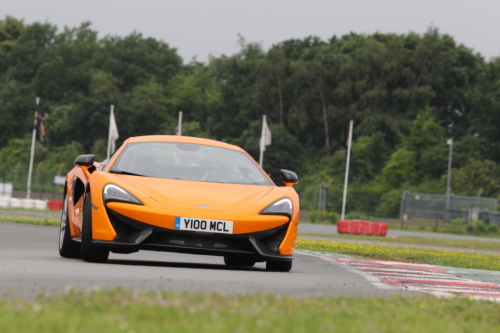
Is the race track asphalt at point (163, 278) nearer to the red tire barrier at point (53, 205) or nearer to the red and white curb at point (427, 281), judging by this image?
the red and white curb at point (427, 281)

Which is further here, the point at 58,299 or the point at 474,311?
the point at 474,311

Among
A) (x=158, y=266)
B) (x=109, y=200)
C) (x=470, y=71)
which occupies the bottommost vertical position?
(x=158, y=266)

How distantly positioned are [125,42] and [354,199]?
203 ft

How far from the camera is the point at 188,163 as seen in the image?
1003 centimetres

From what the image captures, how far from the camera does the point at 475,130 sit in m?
79.4

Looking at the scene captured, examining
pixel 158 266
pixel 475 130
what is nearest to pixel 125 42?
pixel 475 130

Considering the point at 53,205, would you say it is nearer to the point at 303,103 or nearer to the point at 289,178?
the point at 289,178

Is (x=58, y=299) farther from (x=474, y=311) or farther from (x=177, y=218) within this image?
(x=177, y=218)

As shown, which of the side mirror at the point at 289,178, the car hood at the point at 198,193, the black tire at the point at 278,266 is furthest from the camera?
the side mirror at the point at 289,178

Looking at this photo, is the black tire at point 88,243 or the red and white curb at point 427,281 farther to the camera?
the black tire at point 88,243

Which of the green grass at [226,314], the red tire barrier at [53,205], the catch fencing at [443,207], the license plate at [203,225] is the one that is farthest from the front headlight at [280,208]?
the catch fencing at [443,207]

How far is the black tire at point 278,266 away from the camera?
9.51 metres

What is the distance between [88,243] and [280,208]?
6.27ft

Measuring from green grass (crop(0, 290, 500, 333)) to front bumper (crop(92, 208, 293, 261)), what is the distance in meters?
3.04
